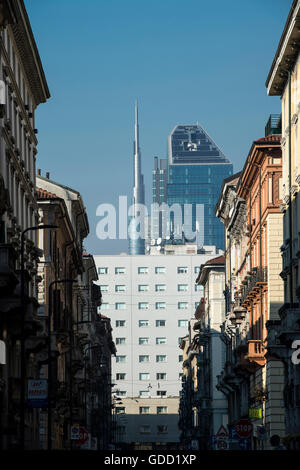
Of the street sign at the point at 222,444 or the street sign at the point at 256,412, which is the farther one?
the street sign at the point at 256,412

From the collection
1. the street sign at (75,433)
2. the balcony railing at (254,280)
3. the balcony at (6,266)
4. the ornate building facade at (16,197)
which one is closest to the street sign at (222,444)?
the street sign at (75,433)

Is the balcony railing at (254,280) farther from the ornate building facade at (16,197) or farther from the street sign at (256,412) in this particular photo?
the ornate building facade at (16,197)

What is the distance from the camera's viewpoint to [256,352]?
74.6 meters

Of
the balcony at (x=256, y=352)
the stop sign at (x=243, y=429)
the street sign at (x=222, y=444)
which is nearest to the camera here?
the stop sign at (x=243, y=429)

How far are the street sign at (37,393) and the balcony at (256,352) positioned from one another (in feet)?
90.5

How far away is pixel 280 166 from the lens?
71875 millimetres

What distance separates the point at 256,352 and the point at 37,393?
2873 cm

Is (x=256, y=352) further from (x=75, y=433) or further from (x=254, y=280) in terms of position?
(x=75, y=433)

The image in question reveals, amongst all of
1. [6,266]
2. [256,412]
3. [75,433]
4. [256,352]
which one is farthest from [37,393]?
[256,352]

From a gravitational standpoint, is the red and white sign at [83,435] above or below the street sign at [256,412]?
below

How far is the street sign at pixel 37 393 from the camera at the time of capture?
47850 mm

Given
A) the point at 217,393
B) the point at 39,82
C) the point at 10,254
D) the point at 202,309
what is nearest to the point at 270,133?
the point at 39,82

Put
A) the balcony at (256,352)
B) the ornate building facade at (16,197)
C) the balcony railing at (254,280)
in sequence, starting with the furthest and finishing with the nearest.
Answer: the balcony at (256,352) → the balcony railing at (254,280) → the ornate building facade at (16,197)

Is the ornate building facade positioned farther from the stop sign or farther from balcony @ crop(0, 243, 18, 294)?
the stop sign
